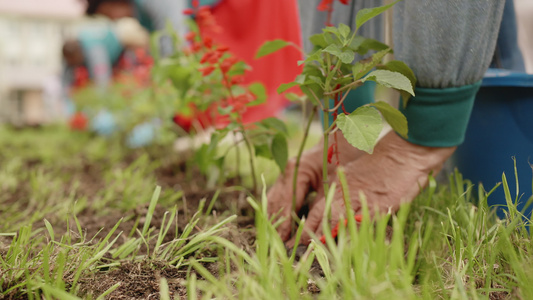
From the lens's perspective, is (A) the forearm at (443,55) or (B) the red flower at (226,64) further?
(B) the red flower at (226,64)

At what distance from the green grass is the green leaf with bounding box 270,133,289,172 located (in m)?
0.17

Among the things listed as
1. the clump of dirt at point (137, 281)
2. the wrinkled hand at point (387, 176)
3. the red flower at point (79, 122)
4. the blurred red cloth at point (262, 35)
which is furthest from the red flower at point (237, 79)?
the red flower at point (79, 122)

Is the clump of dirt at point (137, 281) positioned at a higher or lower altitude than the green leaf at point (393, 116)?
lower

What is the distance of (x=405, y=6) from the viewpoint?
0.86 m

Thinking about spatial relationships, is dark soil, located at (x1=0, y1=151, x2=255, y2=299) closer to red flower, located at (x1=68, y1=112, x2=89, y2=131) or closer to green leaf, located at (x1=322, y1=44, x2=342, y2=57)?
green leaf, located at (x1=322, y1=44, x2=342, y2=57)

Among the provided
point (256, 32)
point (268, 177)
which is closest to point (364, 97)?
point (268, 177)

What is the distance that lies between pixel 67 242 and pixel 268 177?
76 centimetres

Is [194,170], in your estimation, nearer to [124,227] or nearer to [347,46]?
[124,227]

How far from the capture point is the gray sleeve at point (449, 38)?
2.69 ft

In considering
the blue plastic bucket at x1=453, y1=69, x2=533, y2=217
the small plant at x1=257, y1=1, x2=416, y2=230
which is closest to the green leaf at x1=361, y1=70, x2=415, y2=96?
the small plant at x1=257, y1=1, x2=416, y2=230

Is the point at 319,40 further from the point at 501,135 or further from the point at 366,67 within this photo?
the point at 501,135

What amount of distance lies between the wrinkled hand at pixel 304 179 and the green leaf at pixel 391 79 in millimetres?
314

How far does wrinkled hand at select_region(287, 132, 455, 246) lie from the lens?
88cm

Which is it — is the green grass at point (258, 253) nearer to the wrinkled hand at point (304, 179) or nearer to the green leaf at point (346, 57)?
the wrinkled hand at point (304, 179)
